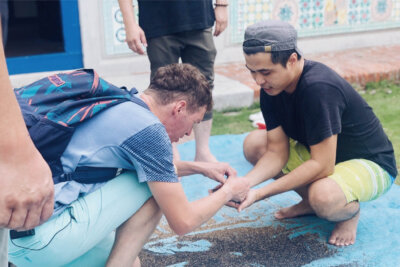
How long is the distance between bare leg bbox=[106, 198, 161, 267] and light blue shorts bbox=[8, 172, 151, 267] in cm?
3

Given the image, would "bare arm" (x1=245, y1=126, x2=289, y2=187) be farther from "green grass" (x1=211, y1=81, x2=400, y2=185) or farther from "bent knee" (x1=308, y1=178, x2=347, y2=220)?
"green grass" (x1=211, y1=81, x2=400, y2=185)

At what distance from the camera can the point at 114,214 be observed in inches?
84.7

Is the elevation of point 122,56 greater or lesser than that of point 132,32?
lesser

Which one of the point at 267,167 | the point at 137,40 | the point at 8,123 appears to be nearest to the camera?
the point at 8,123

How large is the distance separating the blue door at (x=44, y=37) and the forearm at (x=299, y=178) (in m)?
3.25

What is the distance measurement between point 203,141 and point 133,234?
1.53 m

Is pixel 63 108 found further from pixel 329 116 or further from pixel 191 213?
pixel 329 116

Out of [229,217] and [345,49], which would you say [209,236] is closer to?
[229,217]

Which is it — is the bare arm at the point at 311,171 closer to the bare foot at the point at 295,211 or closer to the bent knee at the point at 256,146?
the bare foot at the point at 295,211

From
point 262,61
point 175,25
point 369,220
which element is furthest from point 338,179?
point 175,25

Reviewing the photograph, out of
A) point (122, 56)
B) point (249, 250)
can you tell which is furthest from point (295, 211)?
point (122, 56)

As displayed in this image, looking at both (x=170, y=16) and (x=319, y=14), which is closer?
(x=170, y=16)

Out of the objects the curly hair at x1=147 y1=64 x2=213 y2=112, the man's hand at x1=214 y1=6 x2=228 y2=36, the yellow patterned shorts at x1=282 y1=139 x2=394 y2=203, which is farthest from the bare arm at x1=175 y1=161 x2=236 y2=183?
A: the man's hand at x1=214 y1=6 x2=228 y2=36

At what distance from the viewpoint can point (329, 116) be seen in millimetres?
2539
